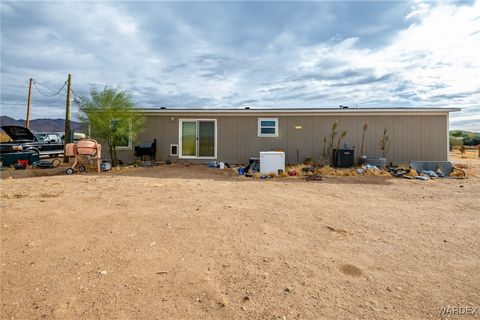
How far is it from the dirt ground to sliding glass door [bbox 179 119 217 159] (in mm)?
6211

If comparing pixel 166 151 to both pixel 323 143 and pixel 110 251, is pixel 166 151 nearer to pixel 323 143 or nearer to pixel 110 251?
pixel 323 143

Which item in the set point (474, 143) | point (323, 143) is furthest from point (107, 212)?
point (474, 143)

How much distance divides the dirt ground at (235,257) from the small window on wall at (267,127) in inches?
240

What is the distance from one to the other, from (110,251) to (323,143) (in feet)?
31.9

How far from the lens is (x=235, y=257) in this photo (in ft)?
9.17

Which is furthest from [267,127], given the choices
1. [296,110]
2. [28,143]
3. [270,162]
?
[28,143]

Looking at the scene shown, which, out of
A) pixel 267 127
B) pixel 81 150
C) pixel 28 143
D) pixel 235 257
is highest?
pixel 267 127

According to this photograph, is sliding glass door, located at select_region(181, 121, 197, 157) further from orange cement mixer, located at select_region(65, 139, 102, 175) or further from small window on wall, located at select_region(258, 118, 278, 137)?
orange cement mixer, located at select_region(65, 139, 102, 175)

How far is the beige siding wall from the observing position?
10766mm

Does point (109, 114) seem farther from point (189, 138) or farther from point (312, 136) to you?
point (312, 136)

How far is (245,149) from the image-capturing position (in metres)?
11.5

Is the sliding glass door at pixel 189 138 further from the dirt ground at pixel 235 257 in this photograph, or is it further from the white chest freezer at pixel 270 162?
the dirt ground at pixel 235 257

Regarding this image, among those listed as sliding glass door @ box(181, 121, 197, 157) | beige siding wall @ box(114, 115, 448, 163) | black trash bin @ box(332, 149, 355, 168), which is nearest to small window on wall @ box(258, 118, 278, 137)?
beige siding wall @ box(114, 115, 448, 163)

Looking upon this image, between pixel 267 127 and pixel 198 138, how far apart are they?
302 cm
